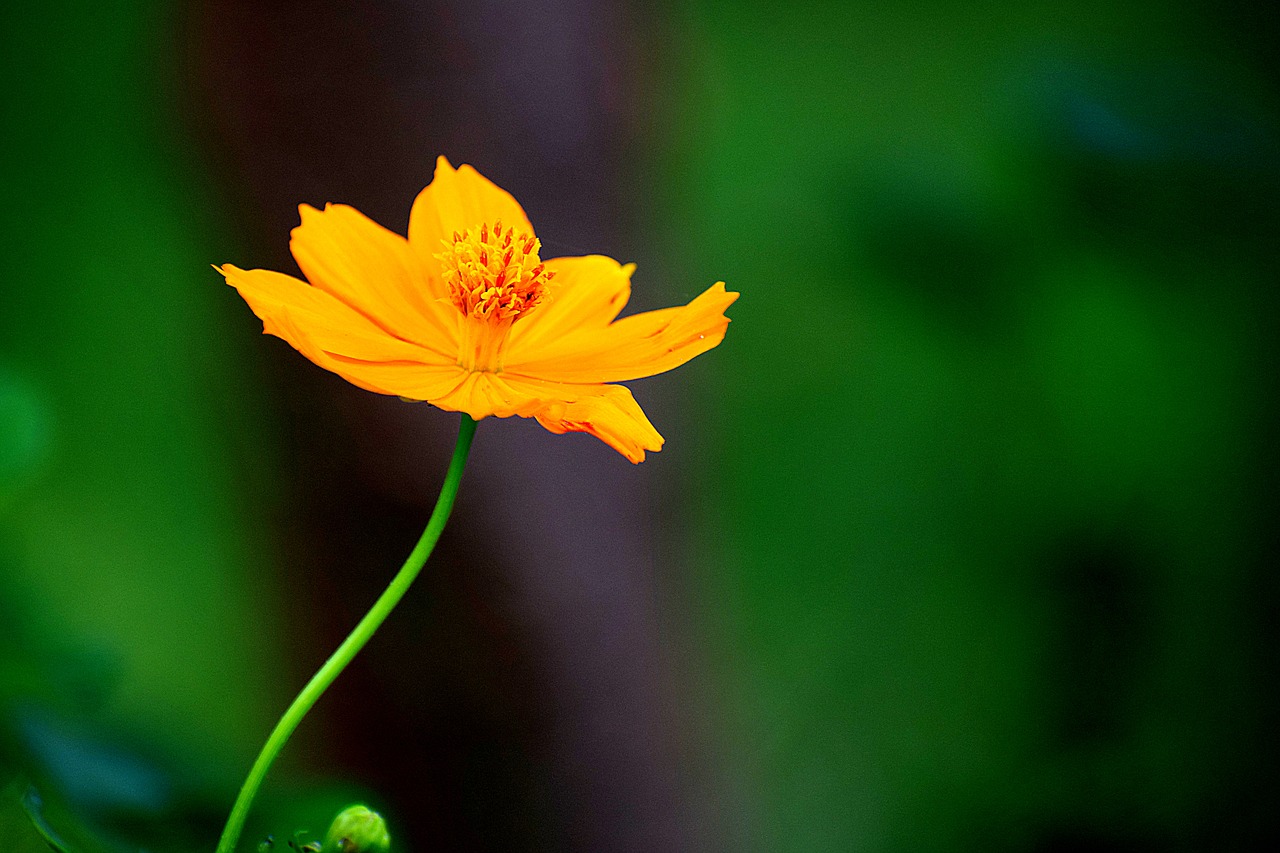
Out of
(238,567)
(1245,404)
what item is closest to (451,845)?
(238,567)

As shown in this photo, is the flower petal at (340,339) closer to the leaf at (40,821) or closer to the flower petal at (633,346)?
the flower petal at (633,346)

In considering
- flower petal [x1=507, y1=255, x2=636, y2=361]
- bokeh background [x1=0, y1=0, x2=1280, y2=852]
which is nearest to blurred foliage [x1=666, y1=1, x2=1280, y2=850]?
bokeh background [x1=0, y1=0, x2=1280, y2=852]

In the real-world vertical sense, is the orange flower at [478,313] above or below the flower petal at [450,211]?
below

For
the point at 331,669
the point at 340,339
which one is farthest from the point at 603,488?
the point at 331,669

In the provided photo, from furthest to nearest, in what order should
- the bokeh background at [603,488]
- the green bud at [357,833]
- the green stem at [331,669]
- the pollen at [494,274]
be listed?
the bokeh background at [603,488] < the pollen at [494,274] < the green bud at [357,833] < the green stem at [331,669]

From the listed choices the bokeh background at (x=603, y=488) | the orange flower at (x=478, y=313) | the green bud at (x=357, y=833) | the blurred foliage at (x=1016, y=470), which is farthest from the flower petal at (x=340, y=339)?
the blurred foliage at (x=1016, y=470)

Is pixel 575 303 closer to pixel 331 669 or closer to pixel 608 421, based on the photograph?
pixel 608 421

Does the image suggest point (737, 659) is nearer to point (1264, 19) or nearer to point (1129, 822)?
point (1129, 822)
